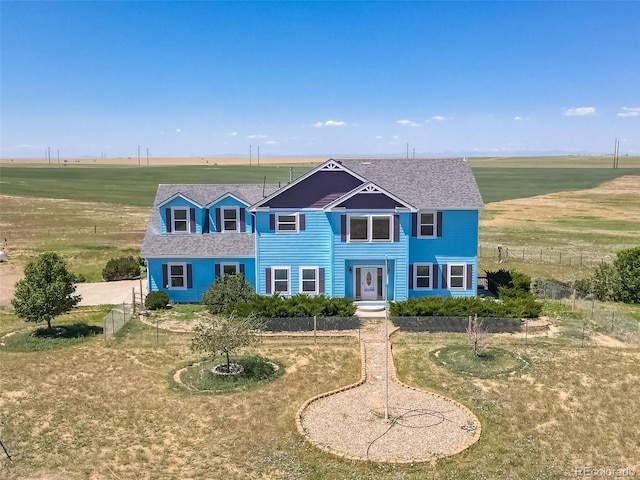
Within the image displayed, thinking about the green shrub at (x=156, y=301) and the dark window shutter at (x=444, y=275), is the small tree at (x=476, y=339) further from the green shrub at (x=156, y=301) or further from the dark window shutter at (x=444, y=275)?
the green shrub at (x=156, y=301)

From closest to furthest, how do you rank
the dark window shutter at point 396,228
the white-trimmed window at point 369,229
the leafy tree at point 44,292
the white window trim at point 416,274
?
the leafy tree at point 44,292
the dark window shutter at point 396,228
the white-trimmed window at point 369,229
the white window trim at point 416,274

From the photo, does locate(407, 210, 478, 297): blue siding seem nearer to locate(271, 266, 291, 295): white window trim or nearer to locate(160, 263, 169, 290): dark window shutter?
locate(271, 266, 291, 295): white window trim

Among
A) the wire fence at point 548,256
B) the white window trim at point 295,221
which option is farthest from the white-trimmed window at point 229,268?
the wire fence at point 548,256

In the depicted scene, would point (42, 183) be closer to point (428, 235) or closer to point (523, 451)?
point (428, 235)

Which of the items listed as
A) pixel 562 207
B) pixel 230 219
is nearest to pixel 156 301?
pixel 230 219

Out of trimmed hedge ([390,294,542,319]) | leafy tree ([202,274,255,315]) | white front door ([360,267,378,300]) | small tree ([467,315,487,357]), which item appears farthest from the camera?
white front door ([360,267,378,300])

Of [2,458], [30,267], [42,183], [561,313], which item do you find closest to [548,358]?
[561,313]

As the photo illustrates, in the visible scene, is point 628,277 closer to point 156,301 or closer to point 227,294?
point 227,294

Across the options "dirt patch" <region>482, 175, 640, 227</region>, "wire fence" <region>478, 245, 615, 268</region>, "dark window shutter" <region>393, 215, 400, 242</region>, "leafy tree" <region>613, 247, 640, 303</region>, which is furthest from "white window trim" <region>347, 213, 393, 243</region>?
"dirt patch" <region>482, 175, 640, 227</region>
